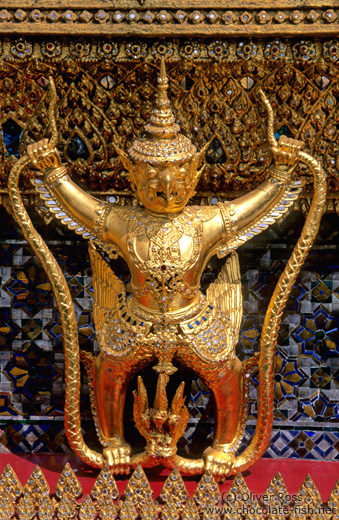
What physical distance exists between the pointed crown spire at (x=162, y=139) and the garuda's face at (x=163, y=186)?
3 centimetres

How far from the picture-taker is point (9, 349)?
407cm

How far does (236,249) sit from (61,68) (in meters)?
0.93

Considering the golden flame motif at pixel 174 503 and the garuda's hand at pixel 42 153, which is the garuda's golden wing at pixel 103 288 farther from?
the golden flame motif at pixel 174 503

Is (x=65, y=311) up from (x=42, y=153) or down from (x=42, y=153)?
down

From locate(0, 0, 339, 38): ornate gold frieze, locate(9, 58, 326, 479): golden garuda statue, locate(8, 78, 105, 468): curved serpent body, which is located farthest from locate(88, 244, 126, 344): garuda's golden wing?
locate(0, 0, 339, 38): ornate gold frieze

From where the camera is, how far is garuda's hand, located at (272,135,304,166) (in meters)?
3.50

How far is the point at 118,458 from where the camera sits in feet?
12.4

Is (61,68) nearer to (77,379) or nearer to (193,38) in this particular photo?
(193,38)

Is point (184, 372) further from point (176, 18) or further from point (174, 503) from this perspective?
point (176, 18)

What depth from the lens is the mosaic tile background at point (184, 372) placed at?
13.1ft

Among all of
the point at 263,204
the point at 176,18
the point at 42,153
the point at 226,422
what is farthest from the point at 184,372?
the point at 176,18

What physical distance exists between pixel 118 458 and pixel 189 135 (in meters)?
1.14

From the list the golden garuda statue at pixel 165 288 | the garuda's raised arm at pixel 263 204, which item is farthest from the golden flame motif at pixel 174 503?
the garuda's raised arm at pixel 263 204

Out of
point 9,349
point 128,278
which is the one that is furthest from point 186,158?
point 9,349
